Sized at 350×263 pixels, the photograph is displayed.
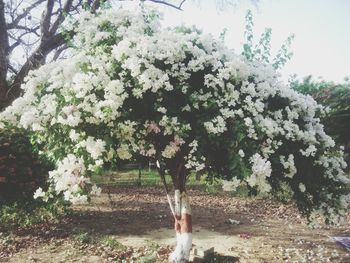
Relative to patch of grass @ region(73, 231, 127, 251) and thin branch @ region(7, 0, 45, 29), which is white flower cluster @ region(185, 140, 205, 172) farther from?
thin branch @ region(7, 0, 45, 29)

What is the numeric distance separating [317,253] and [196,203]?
7.56 metres

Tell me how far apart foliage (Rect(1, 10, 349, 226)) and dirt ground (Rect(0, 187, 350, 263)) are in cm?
165

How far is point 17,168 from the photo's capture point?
415 inches

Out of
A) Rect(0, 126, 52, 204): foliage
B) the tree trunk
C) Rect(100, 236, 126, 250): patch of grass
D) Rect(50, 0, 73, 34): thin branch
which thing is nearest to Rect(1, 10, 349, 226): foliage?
the tree trunk

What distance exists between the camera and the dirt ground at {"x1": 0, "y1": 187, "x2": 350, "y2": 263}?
860 centimetres

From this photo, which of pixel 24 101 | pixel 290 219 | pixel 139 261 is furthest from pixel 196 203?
pixel 24 101

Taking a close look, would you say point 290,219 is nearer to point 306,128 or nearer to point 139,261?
point 139,261

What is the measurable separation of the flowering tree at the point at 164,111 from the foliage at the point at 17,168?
16.7ft

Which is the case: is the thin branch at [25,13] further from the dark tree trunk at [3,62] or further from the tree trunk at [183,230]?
the tree trunk at [183,230]

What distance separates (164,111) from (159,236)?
618 cm

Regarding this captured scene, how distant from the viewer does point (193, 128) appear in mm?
5258

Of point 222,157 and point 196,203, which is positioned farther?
point 196,203

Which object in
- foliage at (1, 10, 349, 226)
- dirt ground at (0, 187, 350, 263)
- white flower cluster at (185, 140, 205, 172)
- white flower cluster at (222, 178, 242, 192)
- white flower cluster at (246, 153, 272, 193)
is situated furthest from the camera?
dirt ground at (0, 187, 350, 263)

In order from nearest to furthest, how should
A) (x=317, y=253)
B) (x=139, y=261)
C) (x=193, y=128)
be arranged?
(x=193, y=128)
(x=139, y=261)
(x=317, y=253)
